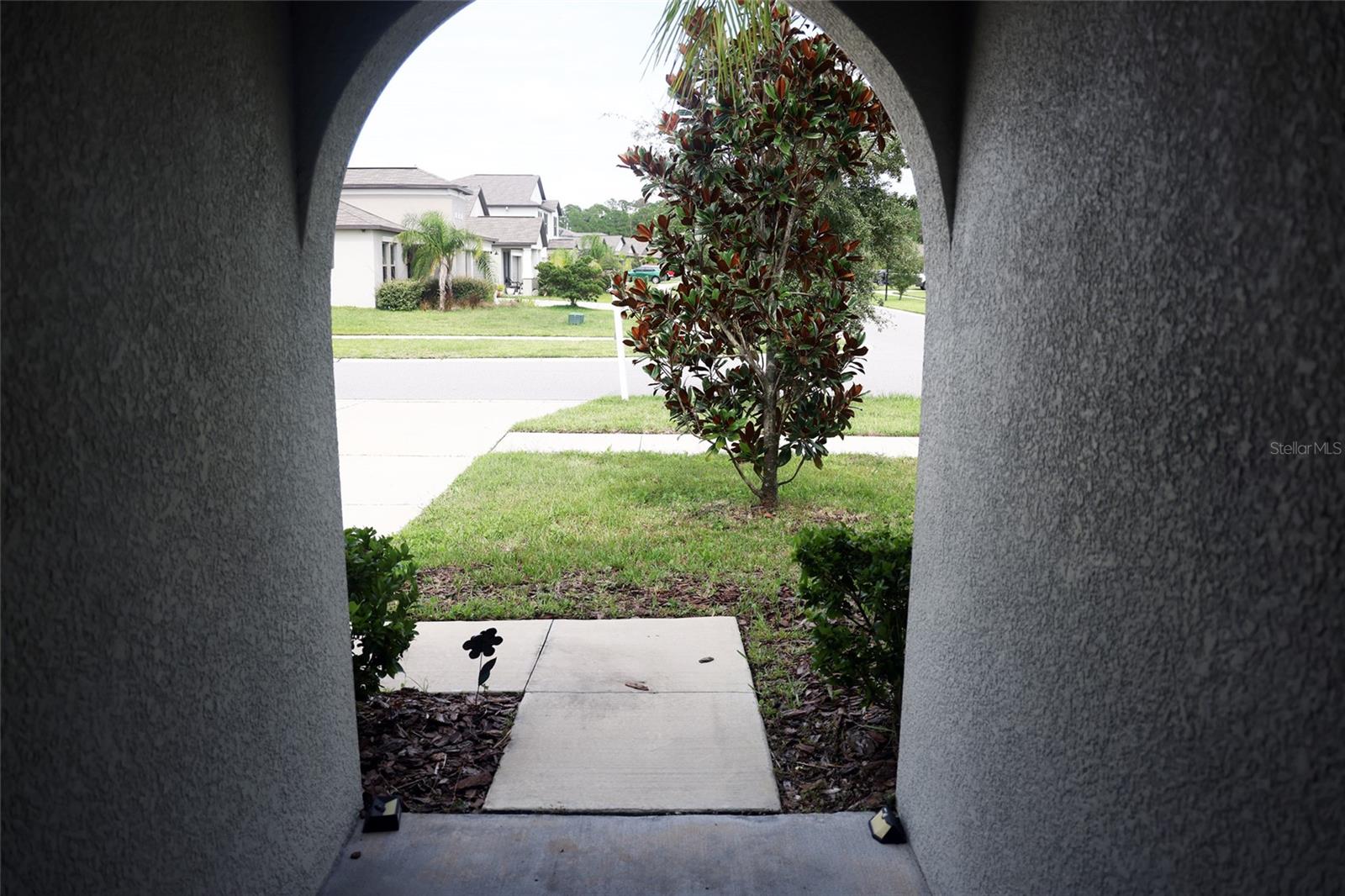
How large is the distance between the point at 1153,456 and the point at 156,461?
6.56 ft

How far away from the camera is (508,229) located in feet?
165

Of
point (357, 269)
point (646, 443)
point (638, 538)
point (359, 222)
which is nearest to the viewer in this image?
point (638, 538)

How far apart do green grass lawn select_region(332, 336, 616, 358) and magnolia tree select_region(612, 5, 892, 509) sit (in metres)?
13.5

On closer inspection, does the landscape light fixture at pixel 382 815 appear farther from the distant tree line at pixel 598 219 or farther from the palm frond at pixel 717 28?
the distant tree line at pixel 598 219

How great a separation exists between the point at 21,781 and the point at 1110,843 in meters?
1.96

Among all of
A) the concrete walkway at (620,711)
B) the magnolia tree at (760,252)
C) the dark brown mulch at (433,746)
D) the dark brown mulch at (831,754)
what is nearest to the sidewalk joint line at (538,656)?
the concrete walkway at (620,711)

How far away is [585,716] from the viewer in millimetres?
4734

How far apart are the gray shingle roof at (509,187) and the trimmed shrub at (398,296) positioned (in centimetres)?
2826

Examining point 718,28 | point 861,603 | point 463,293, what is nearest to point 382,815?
point 861,603

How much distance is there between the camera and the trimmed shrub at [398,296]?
108 ft

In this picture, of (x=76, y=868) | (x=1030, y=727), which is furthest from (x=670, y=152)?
(x=76, y=868)

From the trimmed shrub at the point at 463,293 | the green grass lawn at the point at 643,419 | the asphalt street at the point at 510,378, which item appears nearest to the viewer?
the green grass lawn at the point at 643,419

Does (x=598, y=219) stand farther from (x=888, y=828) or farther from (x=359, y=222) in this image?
(x=888, y=828)

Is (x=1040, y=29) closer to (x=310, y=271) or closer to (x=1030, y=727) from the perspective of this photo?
(x=1030, y=727)
